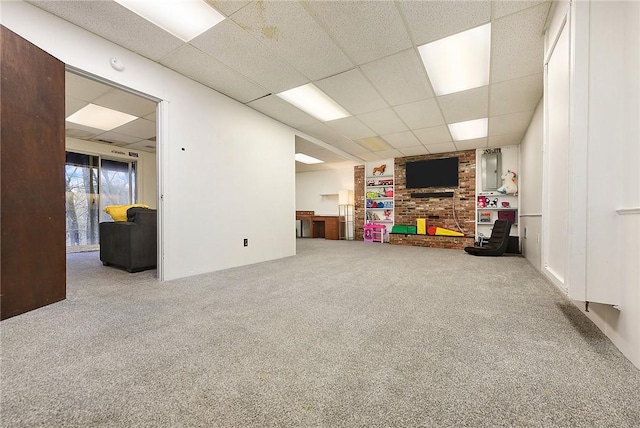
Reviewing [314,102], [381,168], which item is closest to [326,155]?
[381,168]

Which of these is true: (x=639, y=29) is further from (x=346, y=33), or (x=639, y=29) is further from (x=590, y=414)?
(x=346, y=33)

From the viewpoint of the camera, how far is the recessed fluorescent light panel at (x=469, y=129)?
4.90m

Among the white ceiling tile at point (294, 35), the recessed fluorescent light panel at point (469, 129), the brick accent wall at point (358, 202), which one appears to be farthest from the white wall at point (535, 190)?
the brick accent wall at point (358, 202)

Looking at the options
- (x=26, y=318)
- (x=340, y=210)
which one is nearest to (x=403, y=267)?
(x=26, y=318)

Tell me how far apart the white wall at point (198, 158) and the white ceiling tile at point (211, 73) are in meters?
0.13

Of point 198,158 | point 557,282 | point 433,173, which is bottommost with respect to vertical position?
point 557,282

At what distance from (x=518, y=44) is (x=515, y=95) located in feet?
4.37

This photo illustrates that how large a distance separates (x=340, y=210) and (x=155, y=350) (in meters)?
8.03

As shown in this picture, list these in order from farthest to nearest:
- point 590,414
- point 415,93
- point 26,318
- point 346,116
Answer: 1. point 346,116
2. point 415,93
3. point 26,318
4. point 590,414

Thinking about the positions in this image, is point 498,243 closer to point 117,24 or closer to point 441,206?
point 441,206

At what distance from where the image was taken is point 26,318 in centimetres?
191

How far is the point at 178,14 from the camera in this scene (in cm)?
233

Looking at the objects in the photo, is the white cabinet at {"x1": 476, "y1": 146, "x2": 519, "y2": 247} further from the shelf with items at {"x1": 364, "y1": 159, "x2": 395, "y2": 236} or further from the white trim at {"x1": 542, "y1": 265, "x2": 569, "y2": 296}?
the white trim at {"x1": 542, "y1": 265, "x2": 569, "y2": 296}

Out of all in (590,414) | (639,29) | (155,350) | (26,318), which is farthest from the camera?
(26,318)
